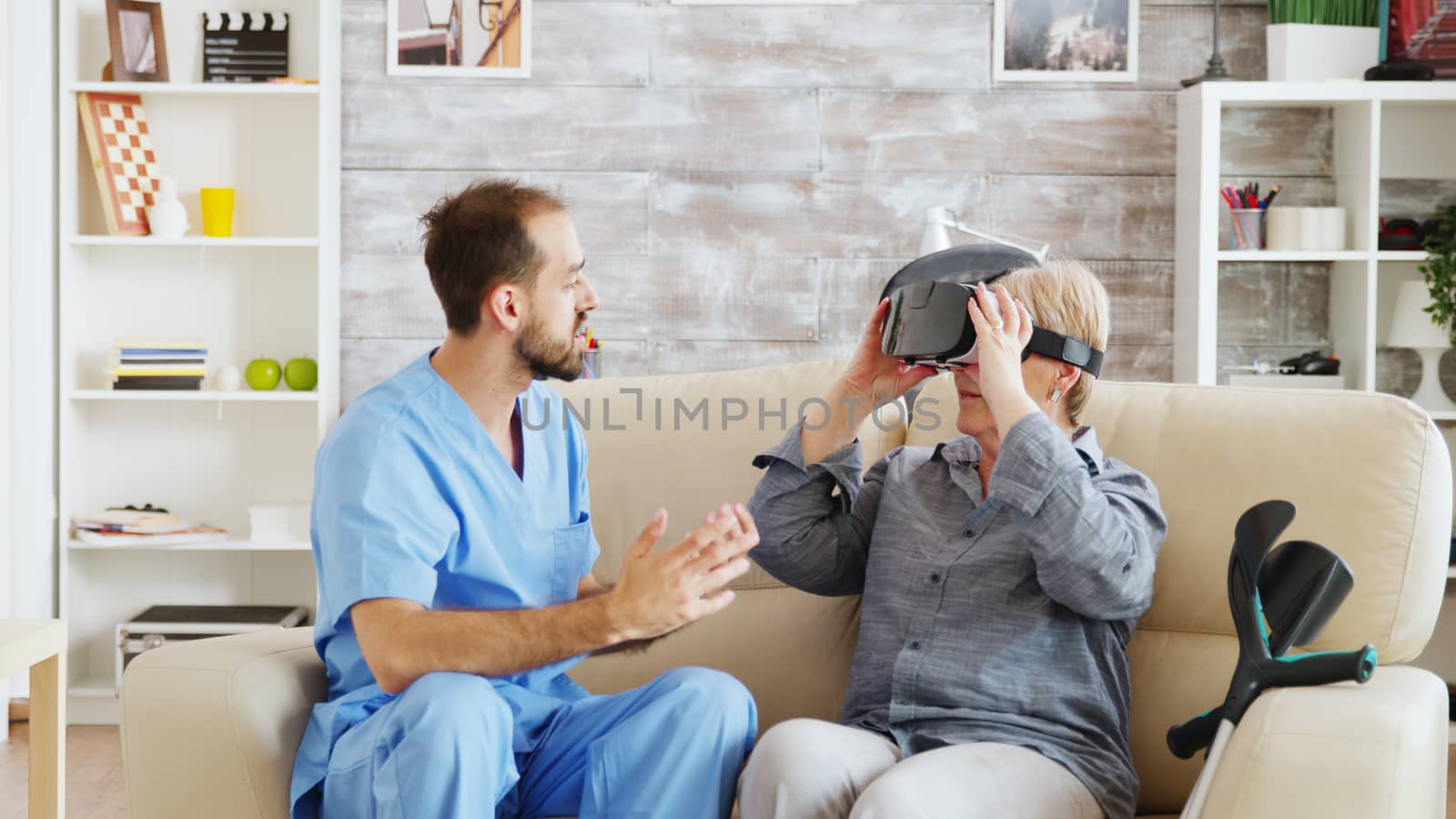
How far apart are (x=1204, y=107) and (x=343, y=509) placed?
2.41 m

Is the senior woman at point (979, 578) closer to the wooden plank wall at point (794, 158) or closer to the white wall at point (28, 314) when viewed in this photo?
the wooden plank wall at point (794, 158)

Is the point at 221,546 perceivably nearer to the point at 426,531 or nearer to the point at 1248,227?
the point at 426,531

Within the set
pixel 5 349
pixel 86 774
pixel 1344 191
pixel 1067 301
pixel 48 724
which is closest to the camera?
pixel 1067 301

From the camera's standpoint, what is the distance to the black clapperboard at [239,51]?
324 centimetres

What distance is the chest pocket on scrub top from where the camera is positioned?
1668 millimetres

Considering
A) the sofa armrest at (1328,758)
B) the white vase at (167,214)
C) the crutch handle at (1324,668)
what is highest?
the white vase at (167,214)

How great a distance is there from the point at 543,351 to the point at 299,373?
5.96ft

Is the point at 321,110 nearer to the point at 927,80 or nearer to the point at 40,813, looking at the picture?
the point at 927,80

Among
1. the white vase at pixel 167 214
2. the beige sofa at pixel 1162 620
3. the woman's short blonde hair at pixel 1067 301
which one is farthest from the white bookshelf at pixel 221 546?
the woman's short blonde hair at pixel 1067 301

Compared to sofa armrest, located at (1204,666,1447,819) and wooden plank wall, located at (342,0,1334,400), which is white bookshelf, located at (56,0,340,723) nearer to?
wooden plank wall, located at (342,0,1334,400)

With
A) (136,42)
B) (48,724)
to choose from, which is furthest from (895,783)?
(136,42)

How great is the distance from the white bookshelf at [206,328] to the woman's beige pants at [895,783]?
84.0 inches

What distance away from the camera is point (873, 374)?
5.90 ft

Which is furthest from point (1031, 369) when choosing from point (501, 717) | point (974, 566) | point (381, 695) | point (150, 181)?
point (150, 181)
